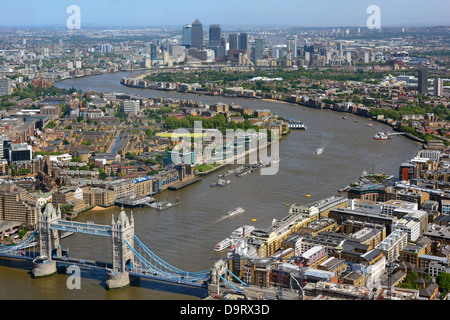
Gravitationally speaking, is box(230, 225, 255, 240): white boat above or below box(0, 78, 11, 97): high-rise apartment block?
below

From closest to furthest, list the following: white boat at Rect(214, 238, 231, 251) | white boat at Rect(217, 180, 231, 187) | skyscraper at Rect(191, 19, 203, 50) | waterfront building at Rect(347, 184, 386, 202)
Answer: white boat at Rect(214, 238, 231, 251)
waterfront building at Rect(347, 184, 386, 202)
white boat at Rect(217, 180, 231, 187)
skyscraper at Rect(191, 19, 203, 50)

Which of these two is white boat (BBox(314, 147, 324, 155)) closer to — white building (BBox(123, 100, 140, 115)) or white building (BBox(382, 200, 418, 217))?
white building (BBox(382, 200, 418, 217))

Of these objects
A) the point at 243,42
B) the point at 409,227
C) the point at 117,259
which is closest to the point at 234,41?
the point at 243,42

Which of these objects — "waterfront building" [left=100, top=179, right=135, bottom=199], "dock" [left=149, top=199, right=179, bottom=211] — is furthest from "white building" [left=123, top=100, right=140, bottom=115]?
"dock" [left=149, top=199, right=179, bottom=211]

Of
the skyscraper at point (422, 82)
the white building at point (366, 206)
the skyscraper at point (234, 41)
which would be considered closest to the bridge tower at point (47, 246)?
the white building at point (366, 206)

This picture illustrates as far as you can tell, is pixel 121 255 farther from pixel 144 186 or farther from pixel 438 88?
pixel 438 88

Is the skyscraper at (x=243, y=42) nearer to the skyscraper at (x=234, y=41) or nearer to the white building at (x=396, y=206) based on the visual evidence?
the skyscraper at (x=234, y=41)
